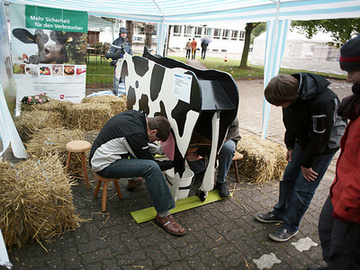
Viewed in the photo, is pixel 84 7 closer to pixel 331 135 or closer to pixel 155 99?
pixel 155 99

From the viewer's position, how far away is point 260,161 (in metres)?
3.74

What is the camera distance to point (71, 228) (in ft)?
8.35

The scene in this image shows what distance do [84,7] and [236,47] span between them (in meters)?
32.0

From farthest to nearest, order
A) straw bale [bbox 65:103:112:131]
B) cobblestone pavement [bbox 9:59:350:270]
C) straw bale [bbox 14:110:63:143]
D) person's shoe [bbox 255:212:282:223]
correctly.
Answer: straw bale [bbox 65:103:112:131], straw bale [bbox 14:110:63:143], person's shoe [bbox 255:212:282:223], cobblestone pavement [bbox 9:59:350:270]

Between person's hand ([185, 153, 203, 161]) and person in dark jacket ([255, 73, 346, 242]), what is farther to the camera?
person's hand ([185, 153, 203, 161])

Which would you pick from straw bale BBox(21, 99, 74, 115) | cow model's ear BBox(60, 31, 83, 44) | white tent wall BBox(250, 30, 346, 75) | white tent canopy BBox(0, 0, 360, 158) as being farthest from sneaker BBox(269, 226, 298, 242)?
white tent wall BBox(250, 30, 346, 75)

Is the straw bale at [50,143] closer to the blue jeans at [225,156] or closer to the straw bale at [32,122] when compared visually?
the straw bale at [32,122]

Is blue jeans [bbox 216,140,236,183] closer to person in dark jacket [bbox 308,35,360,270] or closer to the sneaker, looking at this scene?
the sneaker

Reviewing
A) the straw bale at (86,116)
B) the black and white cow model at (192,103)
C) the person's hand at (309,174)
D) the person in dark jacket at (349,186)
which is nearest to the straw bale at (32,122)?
the straw bale at (86,116)

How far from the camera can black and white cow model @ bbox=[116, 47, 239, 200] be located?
8.16 ft

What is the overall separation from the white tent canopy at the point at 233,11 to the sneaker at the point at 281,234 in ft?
8.19

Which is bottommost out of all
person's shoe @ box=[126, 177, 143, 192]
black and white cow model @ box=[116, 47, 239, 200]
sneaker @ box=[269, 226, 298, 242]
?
sneaker @ box=[269, 226, 298, 242]

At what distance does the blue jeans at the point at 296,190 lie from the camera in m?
2.38

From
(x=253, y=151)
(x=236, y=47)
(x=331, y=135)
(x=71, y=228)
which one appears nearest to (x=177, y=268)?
(x=71, y=228)
